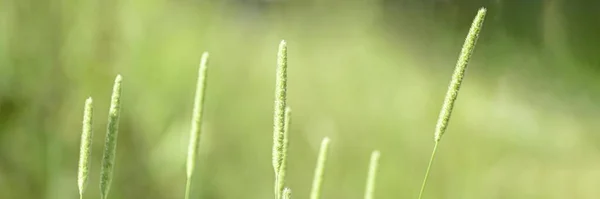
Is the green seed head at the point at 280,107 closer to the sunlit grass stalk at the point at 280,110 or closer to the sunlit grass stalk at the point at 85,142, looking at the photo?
the sunlit grass stalk at the point at 280,110

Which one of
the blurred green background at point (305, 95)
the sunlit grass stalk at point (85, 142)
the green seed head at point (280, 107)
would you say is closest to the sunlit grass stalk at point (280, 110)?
the green seed head at point (280, 107)

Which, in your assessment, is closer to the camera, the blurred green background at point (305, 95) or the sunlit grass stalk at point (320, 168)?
the sunlit grass stalk at point (320, 168)

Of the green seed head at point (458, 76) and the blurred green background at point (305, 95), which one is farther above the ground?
the blurred green background at point (305, 95)

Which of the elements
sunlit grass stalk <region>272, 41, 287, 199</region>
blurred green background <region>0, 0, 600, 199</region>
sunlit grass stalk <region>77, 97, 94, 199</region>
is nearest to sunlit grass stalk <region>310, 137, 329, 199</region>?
sunlit grass stalk <region>272, 41, 287, 199</region>

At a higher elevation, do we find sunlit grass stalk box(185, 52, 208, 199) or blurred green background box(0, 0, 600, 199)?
Answer: blurred green background box(0, 0, 600, 199)

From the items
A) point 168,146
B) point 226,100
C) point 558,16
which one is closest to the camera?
point 558,16

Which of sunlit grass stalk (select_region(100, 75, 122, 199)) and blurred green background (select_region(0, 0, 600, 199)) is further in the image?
blurred green background (select_region(0, 0, 600, 199))

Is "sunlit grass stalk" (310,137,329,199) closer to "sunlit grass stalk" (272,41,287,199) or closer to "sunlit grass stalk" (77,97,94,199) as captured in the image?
"sunlit grass stalk" (272,41,287,199)

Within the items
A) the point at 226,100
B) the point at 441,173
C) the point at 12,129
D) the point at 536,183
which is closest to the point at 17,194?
the point at 12,129

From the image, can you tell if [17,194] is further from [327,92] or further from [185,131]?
[327,92]
